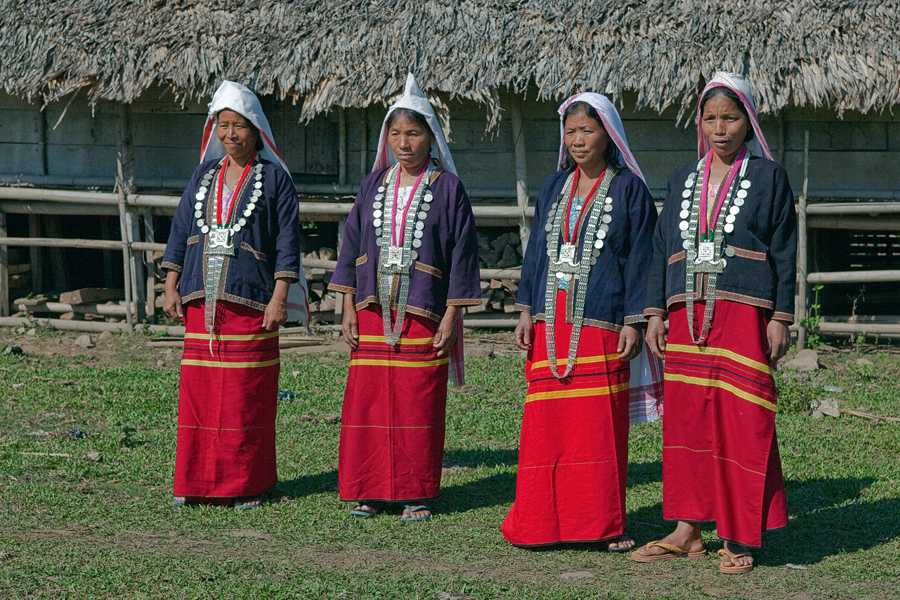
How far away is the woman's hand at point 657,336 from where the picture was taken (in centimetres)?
514

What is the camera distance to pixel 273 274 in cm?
607

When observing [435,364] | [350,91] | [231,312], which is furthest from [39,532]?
[350,91]

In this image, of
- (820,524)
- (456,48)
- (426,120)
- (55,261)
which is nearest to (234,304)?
(426,120)

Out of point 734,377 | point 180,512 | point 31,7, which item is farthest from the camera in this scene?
point 31,7

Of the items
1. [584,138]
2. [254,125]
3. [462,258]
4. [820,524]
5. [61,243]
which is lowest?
[820,524]

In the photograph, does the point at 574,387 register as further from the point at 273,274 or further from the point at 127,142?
the point at 127,142

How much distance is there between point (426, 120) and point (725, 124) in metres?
1.42

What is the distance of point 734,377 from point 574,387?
2.20ft

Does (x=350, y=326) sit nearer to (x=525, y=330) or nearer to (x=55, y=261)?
(x=525, y=330)

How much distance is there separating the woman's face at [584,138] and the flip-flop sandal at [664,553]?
62.5 inches

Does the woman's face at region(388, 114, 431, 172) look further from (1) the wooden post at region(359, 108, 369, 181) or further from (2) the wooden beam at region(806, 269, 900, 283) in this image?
Answer: (1) the wooden post at region(359, 108, 369, 181)

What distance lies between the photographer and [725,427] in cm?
501

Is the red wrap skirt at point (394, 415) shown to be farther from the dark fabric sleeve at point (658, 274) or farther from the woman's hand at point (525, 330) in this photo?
the dark fabric sleeve at point (658, 274)

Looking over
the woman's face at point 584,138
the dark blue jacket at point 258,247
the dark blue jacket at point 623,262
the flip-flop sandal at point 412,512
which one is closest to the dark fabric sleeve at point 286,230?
the dark blue jacket at point 258,247
